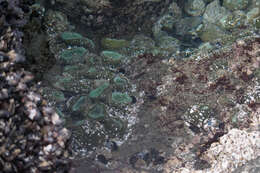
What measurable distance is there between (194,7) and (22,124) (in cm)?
573

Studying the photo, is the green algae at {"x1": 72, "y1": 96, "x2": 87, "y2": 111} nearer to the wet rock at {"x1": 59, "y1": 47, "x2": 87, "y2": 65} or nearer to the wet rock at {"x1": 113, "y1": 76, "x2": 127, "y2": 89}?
the wet rock at {"x1": 113, "y1": 76, "x2": 127, "y2": 89}

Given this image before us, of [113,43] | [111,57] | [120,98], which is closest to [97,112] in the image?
[120,98]

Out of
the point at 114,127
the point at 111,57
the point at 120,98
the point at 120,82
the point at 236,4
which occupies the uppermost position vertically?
the point at 236,4

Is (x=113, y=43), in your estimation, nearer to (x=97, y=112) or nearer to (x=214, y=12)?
(x=97, y=112)

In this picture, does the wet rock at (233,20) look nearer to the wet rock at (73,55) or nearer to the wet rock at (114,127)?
the wet rock at (73,55)

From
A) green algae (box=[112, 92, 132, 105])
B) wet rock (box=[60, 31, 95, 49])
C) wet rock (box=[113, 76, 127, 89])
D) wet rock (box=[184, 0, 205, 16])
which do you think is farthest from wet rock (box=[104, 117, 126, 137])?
wet rock (box=[184, 0, 205, 16])

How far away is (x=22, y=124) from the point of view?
1721mm

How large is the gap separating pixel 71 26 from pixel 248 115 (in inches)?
143

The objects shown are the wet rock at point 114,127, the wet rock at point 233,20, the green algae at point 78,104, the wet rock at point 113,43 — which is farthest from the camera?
the wet rock at point 233,20

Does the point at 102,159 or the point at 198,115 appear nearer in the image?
the point at 102,159

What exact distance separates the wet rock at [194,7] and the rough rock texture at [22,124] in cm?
533

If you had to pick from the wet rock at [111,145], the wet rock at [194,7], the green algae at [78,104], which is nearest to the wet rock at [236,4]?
the wet rock at [194,7]

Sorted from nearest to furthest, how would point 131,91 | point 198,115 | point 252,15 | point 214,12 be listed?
point 198,115 → point 131,91 → point 252,15 → point 214,12

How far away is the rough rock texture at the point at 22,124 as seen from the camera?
162 centimetres
